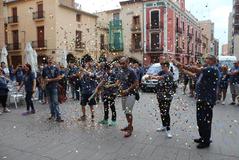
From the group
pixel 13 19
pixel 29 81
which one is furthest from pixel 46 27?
pixel 29 81

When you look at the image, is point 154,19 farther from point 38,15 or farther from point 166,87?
point 166,87

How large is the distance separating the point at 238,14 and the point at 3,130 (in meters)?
54.3

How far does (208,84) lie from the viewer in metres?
5.83

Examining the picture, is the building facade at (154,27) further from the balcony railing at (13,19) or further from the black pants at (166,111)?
the black pants at (166,111)

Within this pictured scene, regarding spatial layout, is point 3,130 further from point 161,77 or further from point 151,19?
point 151,19

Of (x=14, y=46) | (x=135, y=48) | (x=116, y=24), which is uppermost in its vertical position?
(x=116, y=24)

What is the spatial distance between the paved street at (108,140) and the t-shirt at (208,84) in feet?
3.32

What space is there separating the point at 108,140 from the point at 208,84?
243cm

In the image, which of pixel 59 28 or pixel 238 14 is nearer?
pixel 59 28

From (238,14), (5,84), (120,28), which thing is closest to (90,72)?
(5,84)

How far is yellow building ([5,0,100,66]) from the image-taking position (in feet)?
96.3

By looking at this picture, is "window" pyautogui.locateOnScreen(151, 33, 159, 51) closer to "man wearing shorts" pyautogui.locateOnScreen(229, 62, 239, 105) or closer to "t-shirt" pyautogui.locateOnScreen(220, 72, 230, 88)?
"t-shirt" pyautogui.locateOnScreen(220, 72, 230, 88)

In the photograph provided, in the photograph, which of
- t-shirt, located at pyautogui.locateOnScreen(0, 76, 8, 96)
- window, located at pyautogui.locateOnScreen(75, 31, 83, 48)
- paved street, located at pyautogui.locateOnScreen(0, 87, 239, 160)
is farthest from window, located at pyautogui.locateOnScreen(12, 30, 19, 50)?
paved street, located at pyautogui.locateOnScreen(0, 87, 239, 160)

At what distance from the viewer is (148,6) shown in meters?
34.8
